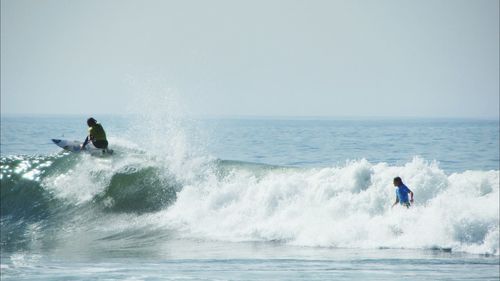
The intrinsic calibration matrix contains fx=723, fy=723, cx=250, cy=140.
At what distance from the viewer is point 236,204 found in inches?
793

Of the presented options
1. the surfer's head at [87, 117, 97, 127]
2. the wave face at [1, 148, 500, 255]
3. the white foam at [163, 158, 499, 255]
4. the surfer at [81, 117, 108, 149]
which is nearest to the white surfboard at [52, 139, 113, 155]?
the surfer at [81, 117, 108, 149]

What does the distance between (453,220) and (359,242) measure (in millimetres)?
2177

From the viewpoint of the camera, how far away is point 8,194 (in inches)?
908

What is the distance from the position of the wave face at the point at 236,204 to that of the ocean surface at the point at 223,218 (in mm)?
37

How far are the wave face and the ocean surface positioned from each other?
0.04m

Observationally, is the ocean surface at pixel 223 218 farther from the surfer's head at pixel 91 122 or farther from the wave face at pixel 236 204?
the surfer's head at pixel 91 122

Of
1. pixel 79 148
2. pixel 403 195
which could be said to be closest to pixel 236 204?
pixel 403 195

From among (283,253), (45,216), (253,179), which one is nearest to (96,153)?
(45,216)

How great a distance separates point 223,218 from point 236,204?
0.74m

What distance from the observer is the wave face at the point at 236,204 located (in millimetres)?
16719

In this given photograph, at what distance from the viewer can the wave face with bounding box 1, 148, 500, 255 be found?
Result: 16719mm

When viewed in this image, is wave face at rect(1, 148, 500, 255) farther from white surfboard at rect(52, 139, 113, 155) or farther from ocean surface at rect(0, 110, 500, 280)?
white surfboard at rect(52, 139, 113, 155)

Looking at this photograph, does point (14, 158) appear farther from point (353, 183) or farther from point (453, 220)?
point (453, 220)

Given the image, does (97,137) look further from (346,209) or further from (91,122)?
(346,209)
